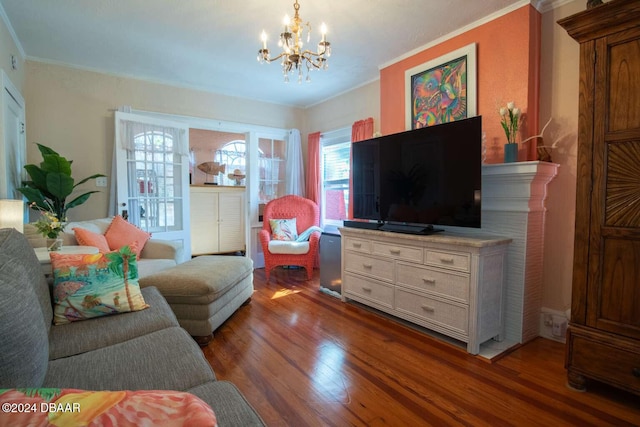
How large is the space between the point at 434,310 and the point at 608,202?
1.26 metres

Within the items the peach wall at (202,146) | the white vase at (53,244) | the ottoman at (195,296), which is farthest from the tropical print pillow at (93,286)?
the peach wall at (202,146)

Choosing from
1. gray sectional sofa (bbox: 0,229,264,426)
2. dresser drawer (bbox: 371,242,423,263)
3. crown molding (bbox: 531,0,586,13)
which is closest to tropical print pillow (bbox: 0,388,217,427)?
gray sectional sofa (bbox: 0,229,264,426)

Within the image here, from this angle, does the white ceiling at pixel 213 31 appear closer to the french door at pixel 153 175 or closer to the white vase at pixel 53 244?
the french door at pixel 153 175

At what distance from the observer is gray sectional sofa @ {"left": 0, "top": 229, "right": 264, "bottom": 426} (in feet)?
3.07

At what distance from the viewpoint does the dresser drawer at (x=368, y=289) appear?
2.76m

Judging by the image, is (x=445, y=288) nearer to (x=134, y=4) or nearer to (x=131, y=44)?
(x=134, y=4)

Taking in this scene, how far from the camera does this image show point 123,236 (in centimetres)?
318

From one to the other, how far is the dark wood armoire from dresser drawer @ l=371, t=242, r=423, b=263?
0.99m

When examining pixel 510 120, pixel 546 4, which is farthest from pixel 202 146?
pixel 546 4

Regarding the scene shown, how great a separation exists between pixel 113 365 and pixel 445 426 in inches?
58.4

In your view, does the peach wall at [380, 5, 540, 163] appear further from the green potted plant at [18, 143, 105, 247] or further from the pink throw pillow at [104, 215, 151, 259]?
the green potted plant at [18, 143, 105, 247]

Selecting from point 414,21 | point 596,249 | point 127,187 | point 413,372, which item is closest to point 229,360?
point 413,372

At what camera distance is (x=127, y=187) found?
3730mm

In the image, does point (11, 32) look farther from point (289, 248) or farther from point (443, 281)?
point (443, 281)
